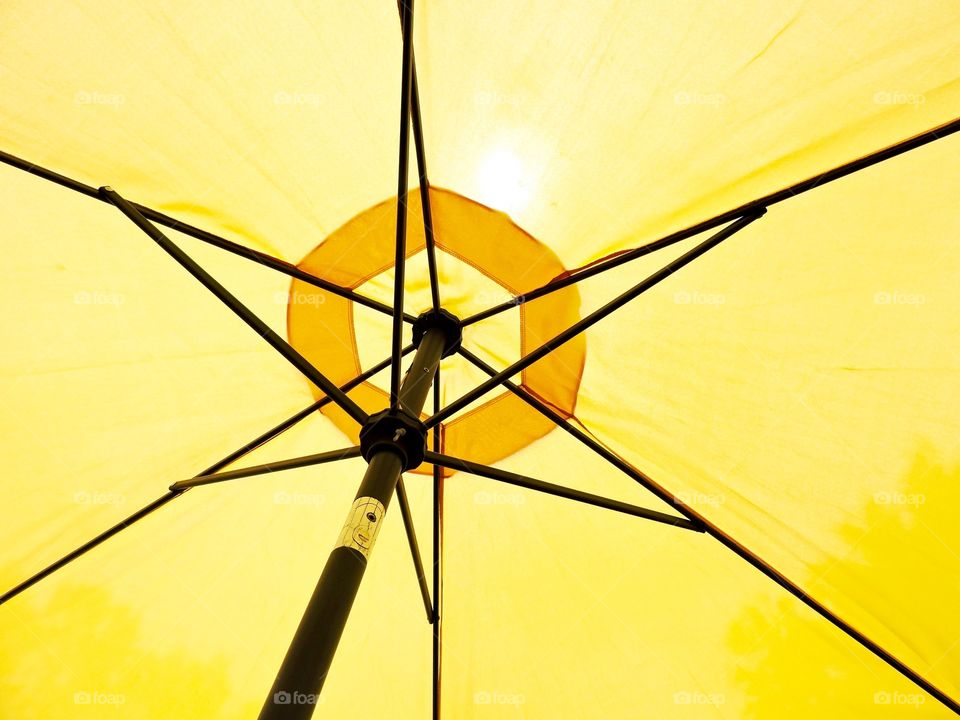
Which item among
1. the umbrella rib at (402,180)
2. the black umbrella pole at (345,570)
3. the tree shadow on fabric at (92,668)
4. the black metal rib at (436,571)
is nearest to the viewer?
the black umbrella pole at (345,570)

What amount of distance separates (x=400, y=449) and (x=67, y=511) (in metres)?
1.32

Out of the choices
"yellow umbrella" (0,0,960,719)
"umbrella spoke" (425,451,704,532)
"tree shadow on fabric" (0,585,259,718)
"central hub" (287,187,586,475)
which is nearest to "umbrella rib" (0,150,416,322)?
"yellow umbrella" (0,0,960,719)

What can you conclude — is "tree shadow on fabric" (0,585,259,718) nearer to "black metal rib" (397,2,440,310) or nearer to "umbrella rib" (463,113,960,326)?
"black metal rib" (397,2,440,310)

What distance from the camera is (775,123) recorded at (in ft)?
5.63

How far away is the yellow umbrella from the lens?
1725 mm

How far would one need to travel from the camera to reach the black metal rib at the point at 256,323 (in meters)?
1.63

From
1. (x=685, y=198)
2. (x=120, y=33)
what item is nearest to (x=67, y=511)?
(x=120, y=33)

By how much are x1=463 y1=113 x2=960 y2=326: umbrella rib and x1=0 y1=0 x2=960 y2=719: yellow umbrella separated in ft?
0.04

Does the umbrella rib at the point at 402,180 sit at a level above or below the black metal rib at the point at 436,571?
above

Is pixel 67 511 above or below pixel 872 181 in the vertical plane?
below

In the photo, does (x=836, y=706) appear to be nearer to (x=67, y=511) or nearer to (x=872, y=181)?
(x=872, y=181)

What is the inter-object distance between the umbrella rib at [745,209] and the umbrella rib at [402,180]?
1.98ft

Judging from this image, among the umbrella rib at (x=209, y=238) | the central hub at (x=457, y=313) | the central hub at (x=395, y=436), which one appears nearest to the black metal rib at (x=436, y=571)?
the central hub at (x=457, y=313)

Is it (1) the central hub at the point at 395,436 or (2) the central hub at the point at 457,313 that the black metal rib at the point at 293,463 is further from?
(2) the central hub at the point at 457,313
